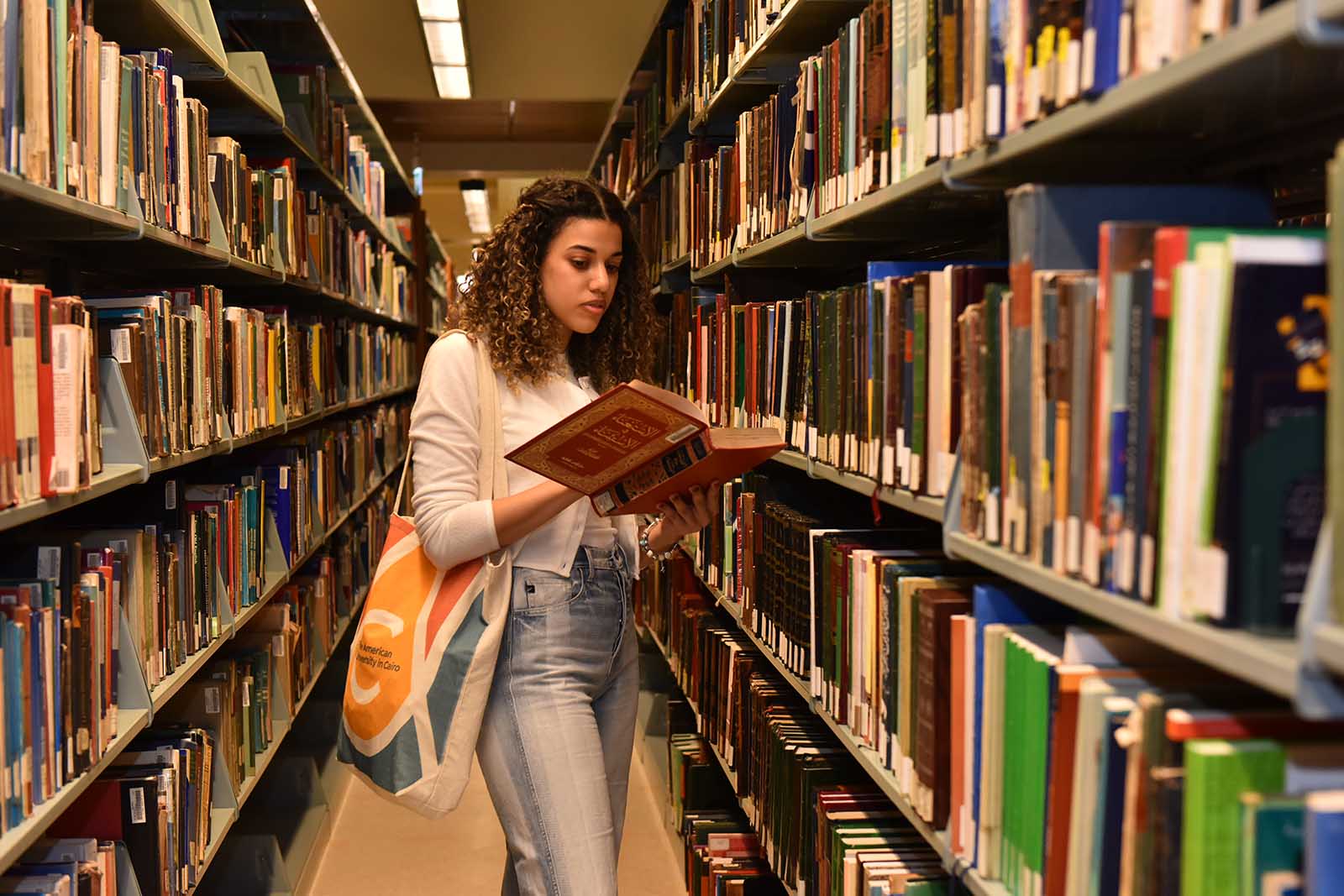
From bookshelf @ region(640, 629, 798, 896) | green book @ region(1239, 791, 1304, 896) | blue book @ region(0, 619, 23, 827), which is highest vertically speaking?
green book @ region(1239, 791, 1304, 896)

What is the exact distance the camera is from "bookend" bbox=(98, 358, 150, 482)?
194 cm

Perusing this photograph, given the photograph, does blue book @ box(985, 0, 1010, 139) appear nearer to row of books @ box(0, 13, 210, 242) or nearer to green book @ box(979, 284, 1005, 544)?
green book @ box(979, 284, 1005, 544)

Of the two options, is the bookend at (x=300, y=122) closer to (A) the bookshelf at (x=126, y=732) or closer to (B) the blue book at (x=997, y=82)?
(A) the bookshelf at (x=126, y=732)

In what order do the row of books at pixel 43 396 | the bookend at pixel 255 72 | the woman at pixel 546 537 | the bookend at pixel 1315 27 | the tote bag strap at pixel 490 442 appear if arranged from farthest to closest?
the bookend at pixel 255 72 → the tote bag strap at pixel 490 442 → the woman at pixel 546 537 → the row of books at pixel 43 396 → the bookend at pixel 1315 27

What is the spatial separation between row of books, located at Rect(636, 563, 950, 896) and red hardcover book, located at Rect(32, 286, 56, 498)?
3.93 feet

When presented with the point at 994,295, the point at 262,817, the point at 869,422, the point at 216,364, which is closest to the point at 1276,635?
the point at 994,295

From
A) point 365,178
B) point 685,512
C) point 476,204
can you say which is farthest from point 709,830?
point 476,204

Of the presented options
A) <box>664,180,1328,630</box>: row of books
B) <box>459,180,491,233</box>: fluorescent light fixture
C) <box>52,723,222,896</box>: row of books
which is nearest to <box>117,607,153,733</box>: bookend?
<box>52,723,222,896</box>: row of books

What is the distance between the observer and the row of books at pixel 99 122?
156 centimetres

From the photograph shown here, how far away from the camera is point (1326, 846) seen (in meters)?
0.77

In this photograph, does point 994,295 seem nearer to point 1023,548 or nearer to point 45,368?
point 1023,548

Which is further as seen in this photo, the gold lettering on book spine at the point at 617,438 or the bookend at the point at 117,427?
→ the bookend at the point at 117,427

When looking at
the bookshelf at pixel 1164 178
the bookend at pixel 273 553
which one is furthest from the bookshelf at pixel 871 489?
the bookend at pixel 273 553

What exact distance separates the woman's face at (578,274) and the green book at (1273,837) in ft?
5.11
